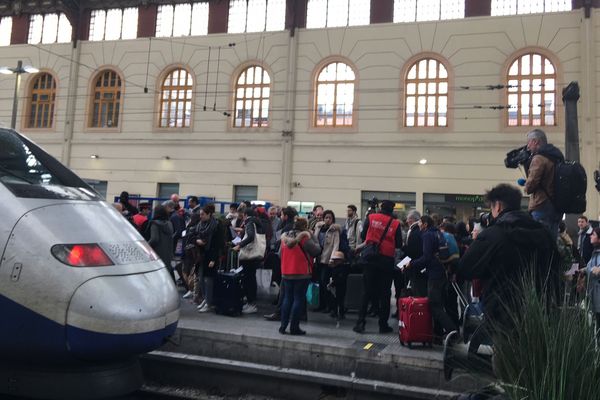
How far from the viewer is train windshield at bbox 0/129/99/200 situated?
388 cm

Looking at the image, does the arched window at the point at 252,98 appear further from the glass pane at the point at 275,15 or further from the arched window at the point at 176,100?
the arched window at the point at 176,100

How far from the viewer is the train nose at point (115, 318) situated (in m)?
3.47

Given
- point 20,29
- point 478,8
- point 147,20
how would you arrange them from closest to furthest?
point 478,8
point 147,20
point 20,29

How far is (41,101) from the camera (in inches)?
1169

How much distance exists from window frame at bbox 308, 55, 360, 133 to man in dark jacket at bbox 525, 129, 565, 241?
65.0 feet

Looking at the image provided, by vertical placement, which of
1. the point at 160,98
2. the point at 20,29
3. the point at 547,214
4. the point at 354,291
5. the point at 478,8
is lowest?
the point at 354,291

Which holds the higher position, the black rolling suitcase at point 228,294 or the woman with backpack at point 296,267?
the woman with backpack at point 296,267

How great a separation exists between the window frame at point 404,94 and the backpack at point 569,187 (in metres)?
19.1

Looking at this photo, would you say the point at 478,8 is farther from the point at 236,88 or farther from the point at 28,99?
the point at 28,99

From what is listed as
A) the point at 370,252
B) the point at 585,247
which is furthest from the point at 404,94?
the point at 370,252

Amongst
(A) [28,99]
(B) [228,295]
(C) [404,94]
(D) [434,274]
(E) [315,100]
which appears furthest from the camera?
(A) [28,99]

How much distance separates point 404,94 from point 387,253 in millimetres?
18462

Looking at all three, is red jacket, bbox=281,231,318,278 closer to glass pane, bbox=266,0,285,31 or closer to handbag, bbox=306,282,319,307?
handbag, bbox=306,282,319,307

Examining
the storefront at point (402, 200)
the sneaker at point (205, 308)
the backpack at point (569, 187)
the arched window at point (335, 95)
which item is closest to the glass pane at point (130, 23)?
the arched window at point (335, 95)
